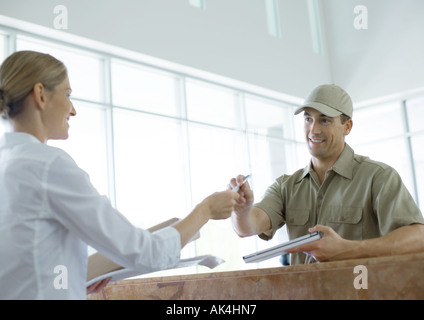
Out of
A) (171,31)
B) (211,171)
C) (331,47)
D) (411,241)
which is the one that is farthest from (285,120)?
(411,241)

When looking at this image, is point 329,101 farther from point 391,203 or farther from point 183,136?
point 183,136

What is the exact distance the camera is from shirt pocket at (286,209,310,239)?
263 centimetres

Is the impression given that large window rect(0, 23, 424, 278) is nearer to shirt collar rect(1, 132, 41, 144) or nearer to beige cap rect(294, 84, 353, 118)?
beige cap rect(294, 84, 353, 118)

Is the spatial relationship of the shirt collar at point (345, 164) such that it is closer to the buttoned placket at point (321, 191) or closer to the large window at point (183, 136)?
the buttoned placket at point (321, 191)

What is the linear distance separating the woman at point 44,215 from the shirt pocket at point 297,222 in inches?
49.5

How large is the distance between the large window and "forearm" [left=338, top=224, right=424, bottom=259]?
5604mm

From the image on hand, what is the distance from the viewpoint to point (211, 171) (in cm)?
952

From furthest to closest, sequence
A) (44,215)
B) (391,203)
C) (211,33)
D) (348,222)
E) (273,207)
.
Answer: (211,33) → (273,207) → (348,222) → (391,203) → (44,215)

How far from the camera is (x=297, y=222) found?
2.66 metres

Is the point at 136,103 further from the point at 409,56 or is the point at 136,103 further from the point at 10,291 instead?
the point at 10,291

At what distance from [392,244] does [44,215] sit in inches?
55.4

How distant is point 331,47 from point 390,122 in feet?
7.58

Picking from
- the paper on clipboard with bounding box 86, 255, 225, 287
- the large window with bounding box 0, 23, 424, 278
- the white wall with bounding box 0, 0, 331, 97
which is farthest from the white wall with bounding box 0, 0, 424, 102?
the paper on clipboard with bounding box 86, 255, 225, 287

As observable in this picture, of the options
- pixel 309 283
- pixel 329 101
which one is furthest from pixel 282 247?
pixel 329 101
